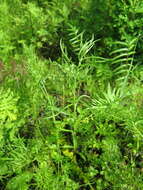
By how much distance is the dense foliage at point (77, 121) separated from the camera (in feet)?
7.88

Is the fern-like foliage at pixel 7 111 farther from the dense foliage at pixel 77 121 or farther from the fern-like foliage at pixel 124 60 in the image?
the fern-like foliage at pixel 124 60

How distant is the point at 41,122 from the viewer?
2805 mm

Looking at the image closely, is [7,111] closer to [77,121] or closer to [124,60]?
[77,121]

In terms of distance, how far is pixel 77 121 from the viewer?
2.56 m

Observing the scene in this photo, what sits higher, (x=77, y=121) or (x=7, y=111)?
(x=7, y=111)

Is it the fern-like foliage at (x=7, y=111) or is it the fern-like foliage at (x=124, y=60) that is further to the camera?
the fern-like foliage at (x=124, y=60)

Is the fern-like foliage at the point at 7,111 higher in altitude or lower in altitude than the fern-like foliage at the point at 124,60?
lower

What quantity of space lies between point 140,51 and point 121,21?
415 millimetres

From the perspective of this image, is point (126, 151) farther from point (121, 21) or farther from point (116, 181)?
point (121, 21)

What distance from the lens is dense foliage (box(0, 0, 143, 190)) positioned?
2.40m

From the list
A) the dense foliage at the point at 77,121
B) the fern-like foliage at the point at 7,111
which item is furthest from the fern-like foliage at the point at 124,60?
the fern-like foliage at the point at 7,111

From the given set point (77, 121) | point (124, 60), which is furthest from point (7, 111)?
point (124, 60)

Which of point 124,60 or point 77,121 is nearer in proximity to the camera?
point 77,121

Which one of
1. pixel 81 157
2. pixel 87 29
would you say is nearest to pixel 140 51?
pixel 87 29
